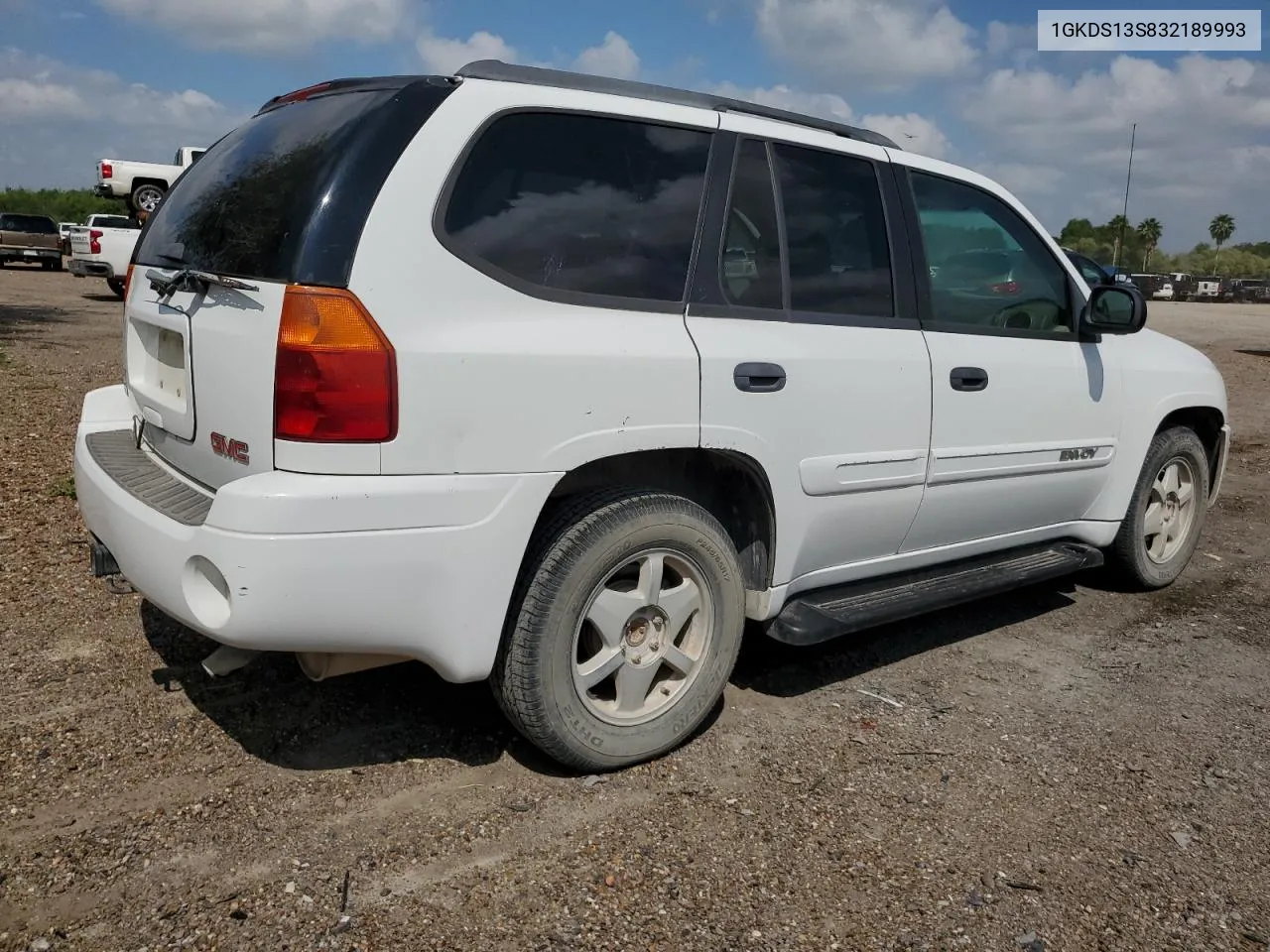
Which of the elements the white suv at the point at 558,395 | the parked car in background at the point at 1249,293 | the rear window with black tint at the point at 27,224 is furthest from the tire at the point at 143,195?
the parked car in background at the point at 1249,293

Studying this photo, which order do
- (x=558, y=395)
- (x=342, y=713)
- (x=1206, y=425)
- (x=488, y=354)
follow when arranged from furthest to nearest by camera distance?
(x=1206, y=425), (x=342, y=713), (x=558, y=395), (x=488, y=354)

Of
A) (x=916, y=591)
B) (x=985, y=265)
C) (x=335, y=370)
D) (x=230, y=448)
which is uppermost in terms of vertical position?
(x=985, y=265)

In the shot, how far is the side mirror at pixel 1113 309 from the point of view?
4.20m

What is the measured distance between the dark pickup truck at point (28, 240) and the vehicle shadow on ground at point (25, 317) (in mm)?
14324

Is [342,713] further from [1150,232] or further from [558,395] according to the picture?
[1150,232]

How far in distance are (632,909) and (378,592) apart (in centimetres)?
94

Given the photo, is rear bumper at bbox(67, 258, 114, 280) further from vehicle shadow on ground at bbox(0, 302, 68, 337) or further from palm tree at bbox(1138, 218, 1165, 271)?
palm tree at bbox(1138, 218, 1165, 271)

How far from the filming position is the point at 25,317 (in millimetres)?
15453

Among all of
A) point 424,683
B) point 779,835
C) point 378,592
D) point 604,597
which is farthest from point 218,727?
point 779,835

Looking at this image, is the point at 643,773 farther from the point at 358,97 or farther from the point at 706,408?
the point at 358,97

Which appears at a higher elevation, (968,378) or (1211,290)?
(1211,290)

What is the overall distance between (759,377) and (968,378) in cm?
104

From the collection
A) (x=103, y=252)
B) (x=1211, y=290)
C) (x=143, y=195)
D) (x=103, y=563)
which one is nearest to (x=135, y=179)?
(x=143, y=195)

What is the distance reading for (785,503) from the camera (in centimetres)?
325
